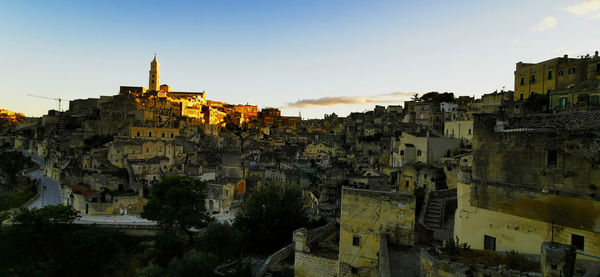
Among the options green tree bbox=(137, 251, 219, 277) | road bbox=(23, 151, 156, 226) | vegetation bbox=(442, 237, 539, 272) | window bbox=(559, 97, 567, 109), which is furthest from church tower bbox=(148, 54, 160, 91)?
vegetation bbox=(442, 237, 539, 272)

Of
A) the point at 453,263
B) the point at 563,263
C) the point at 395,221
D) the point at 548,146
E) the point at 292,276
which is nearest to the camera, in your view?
the point at 563,263

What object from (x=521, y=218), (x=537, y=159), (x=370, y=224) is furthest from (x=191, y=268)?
(x=537, y=159)

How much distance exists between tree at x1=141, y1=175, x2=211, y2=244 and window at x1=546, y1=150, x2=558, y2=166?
20.3 metres

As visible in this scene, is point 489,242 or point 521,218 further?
point 489,242

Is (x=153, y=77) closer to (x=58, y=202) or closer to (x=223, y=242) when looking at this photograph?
(x=58, y=202)

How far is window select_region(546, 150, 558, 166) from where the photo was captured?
8773 millimetres

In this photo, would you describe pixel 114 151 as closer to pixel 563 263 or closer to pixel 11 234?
pixel 11 234

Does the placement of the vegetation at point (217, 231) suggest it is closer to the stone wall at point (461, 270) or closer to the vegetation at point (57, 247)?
the vegetation at point (57, 247)

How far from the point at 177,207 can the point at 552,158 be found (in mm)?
21501

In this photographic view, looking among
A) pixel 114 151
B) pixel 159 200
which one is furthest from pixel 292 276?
pixel 114 151

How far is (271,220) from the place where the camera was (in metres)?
19.8

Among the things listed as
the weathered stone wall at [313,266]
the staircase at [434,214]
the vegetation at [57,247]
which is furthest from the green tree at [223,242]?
the staircase at [434,214]

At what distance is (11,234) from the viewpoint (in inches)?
952

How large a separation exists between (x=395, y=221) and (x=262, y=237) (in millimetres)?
9939
